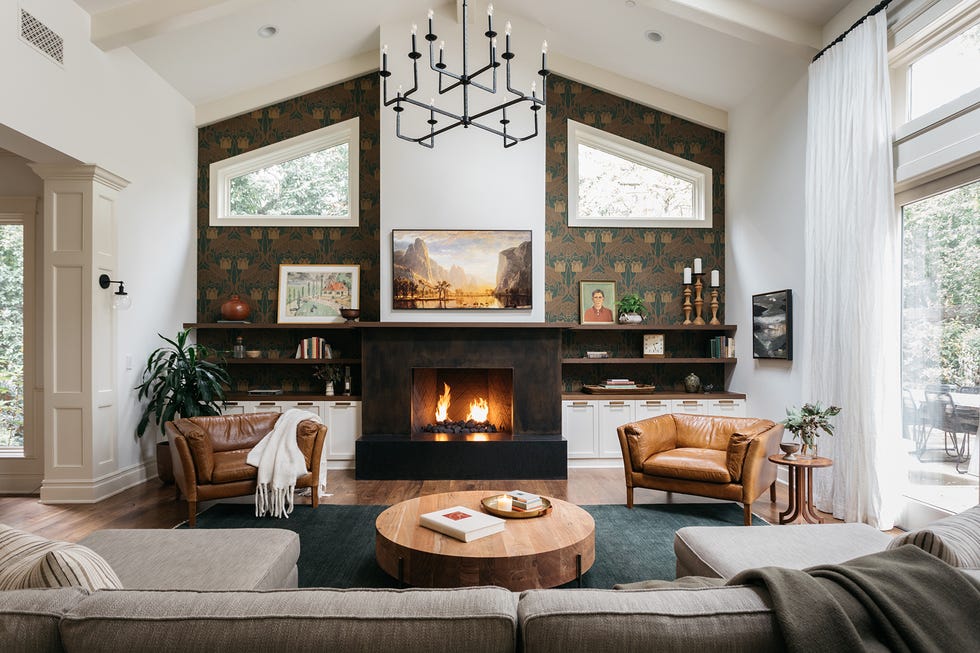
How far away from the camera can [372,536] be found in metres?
4.16

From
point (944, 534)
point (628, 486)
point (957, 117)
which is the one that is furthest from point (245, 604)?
point (957, 117)

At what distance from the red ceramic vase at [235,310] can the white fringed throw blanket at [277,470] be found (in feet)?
7.65

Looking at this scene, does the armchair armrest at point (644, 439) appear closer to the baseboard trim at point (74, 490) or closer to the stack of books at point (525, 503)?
the stack of books at point (525, 503)

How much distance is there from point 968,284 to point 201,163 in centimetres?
709

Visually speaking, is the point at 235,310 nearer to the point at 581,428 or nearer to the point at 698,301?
the point at 581,428

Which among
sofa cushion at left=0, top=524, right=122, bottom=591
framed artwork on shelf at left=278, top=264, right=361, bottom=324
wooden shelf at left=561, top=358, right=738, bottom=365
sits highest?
framed artwork on shelf at left=278, top=264, right=361, bottom=324

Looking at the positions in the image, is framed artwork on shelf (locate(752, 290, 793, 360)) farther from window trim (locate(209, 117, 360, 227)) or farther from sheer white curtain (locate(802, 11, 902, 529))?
window trim (locate(209, 117, 360, 227))

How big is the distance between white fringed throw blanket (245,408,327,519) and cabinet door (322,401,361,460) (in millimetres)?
1661

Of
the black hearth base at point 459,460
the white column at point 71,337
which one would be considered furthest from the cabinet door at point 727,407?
the white column at point 71,337

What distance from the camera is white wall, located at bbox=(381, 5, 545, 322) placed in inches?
252

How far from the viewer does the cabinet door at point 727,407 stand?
6.62 meters

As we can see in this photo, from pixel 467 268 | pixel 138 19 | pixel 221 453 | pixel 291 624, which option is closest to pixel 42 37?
pixel 138 19

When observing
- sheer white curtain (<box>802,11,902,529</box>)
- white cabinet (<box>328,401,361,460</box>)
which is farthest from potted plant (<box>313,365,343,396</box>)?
sheer white curtain (<box>802,11,902,529</box>)

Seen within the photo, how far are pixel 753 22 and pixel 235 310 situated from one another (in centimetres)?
565
